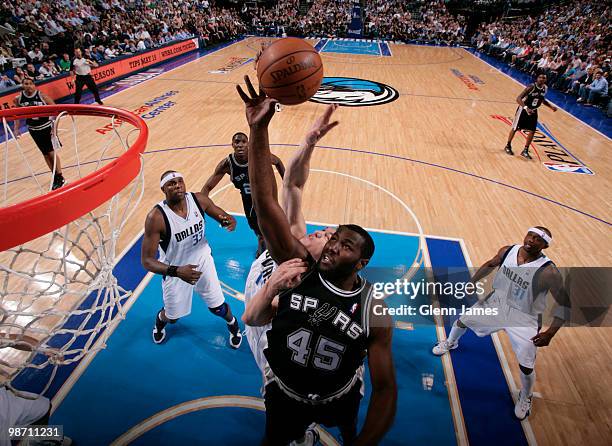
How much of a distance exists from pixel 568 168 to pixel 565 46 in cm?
1243

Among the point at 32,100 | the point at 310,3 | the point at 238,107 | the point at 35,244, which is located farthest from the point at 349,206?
the point at 310,3

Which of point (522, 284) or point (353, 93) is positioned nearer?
point (522, 284)

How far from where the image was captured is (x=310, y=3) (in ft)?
100

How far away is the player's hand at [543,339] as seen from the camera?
285 cm

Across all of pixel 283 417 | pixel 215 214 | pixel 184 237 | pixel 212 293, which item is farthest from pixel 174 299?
pixel 283 417

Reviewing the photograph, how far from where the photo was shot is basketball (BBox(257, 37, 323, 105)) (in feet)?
8.27

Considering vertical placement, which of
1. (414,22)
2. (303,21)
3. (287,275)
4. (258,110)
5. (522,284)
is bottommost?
(303,21)

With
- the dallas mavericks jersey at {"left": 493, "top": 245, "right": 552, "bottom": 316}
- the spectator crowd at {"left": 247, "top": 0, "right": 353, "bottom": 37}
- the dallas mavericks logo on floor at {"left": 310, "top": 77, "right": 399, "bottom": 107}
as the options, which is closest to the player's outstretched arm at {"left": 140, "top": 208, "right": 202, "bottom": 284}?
the dallas mavericks jersey at {"left": 493, "top": 245, "right": 552, "bottom": 316}

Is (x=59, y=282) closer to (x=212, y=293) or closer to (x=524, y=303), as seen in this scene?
(x=212, y=293)

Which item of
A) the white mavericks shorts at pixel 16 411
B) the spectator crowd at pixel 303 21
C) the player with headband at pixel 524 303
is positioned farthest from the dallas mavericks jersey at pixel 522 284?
the spectator crowd at pixel 303 21

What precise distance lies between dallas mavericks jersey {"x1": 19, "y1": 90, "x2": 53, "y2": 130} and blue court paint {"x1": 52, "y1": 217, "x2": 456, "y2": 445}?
11.9 ft

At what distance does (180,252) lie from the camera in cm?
331

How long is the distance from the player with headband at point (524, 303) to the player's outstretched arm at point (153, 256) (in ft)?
8.22

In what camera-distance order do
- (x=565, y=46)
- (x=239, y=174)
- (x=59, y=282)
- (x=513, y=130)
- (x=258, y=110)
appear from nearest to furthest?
(x=258, y=110), (x=59, y=282), (x=239, y=174), (x=513, y=130), (x=565, y=46)
